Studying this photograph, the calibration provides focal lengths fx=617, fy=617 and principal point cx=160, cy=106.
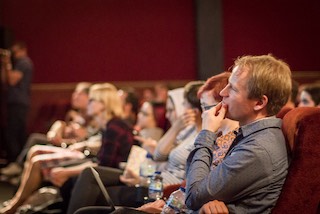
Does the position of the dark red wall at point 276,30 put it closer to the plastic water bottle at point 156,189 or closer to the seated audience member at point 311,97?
the seated audience member at point 311,97

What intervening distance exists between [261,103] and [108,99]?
2.68 metres

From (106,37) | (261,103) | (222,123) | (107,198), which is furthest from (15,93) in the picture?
(261,103)

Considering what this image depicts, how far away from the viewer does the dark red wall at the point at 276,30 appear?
31.7 feet

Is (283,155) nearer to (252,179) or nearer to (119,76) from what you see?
(252,179)

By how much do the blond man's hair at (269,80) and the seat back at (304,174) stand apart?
14cm

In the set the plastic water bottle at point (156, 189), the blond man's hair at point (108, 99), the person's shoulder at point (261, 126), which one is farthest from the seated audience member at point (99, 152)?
the person's shoulder at point (261, 126)

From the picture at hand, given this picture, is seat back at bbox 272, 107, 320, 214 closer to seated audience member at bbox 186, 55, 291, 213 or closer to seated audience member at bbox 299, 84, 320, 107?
seated audience member at bbox 186, 55, 291, 213

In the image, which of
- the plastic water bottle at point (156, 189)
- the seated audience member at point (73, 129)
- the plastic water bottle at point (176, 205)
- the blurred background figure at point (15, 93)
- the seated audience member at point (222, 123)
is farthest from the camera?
the blurred background figure at point (15, 93)

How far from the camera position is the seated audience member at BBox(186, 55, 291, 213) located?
2174 millimetres

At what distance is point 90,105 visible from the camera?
4.87 metres

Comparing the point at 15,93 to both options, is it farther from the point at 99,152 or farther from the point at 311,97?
the point at 311,97

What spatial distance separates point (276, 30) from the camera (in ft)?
32.1

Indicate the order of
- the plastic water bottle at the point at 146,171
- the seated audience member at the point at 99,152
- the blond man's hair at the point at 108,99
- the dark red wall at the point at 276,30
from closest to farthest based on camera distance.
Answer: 1. the plastic water bottle at the point at 146,171
2. the seated audience member at the point at 99,152
3. the blond man's hair at the point at 108,99
4. the dark red wall at the point at 276,30

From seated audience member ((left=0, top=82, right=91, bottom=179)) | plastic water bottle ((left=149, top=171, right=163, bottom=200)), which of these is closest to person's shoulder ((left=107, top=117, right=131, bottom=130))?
plastic water bottle ((left=149, top=171, right=163, bottom=200))
